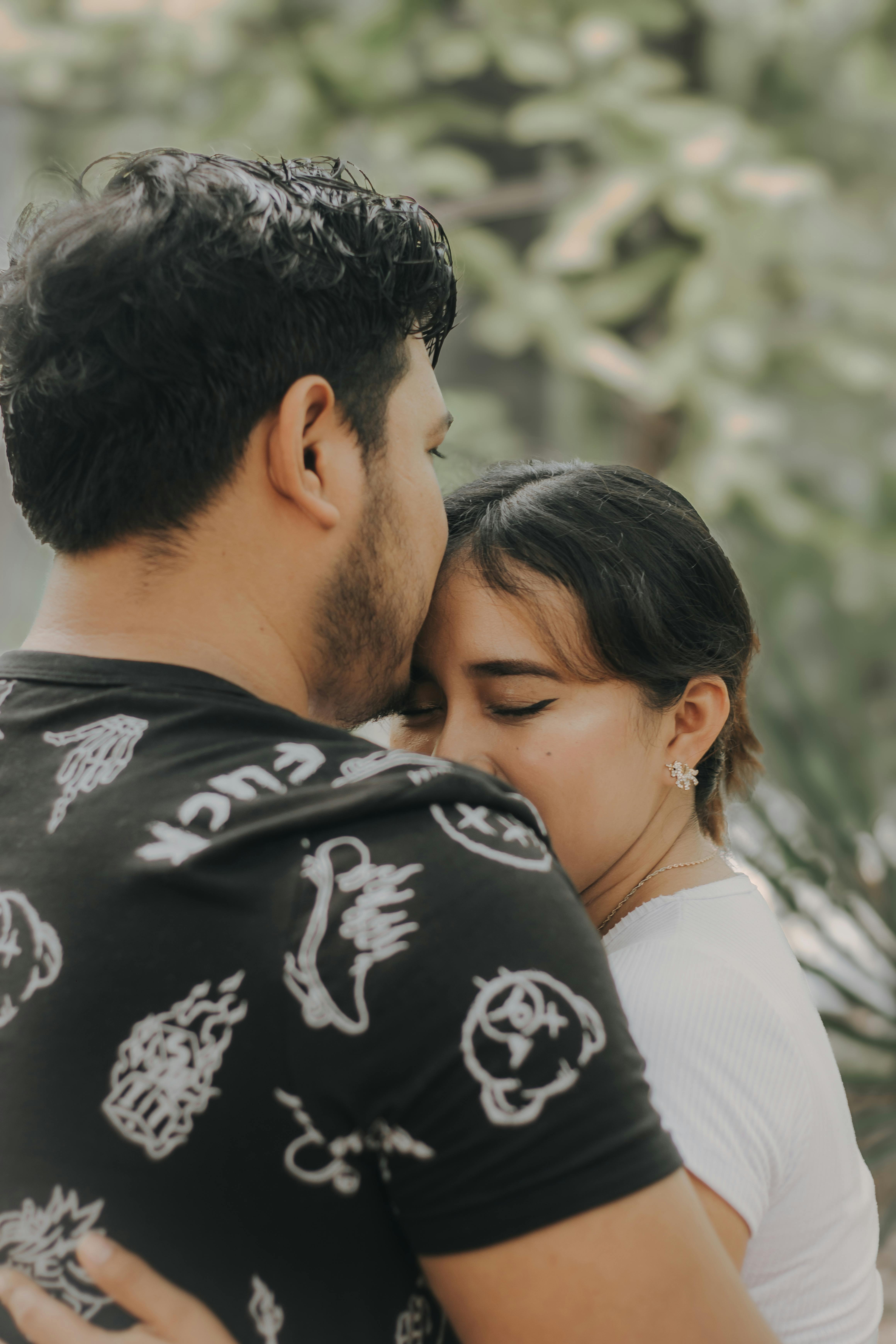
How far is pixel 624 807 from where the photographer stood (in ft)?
5.23

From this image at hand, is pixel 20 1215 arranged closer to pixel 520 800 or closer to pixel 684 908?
pixel 520 800

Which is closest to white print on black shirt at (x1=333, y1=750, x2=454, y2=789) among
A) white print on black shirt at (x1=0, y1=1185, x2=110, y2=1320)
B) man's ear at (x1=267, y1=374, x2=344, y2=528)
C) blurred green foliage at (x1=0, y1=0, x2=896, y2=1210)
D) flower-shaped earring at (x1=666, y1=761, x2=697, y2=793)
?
man's ear at (x1=267, y1=374, x2=344, y2=528)

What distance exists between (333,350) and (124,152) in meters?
0.40

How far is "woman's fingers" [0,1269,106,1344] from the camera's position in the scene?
3.12 ft

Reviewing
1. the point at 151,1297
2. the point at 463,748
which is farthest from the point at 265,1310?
the point at 463,748

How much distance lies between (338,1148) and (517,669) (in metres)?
0.79

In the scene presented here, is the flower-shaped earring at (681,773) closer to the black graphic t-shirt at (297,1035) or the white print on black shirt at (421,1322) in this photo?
the black graphic t-shirt at (297,1035)

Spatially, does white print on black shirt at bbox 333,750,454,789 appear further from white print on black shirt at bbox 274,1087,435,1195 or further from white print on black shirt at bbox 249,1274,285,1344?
white print on black shirt at bbox 249,1274,285,1344

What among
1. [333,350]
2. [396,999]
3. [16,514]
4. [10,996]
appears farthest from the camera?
[16,514]

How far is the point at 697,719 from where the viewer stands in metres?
1.69

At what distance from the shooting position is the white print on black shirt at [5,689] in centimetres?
Result: 109

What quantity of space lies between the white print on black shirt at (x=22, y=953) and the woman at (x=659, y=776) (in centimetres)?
58

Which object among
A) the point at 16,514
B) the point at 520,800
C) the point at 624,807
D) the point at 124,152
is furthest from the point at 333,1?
the point at 520,800

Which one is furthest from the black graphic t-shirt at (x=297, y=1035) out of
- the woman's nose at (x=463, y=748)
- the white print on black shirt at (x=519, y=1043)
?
the woman's nose at (x=463, y=748)
